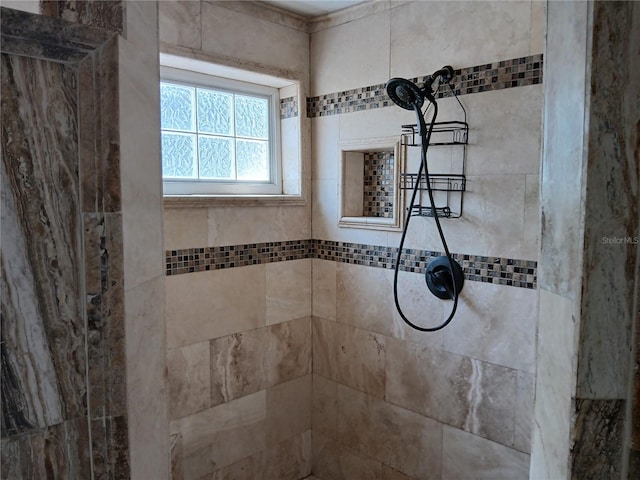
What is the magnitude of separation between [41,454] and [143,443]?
0.18 m

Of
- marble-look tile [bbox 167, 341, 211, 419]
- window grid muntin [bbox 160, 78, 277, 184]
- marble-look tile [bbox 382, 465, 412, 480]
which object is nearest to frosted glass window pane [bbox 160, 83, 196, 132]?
window grid muntin [bbox 160, 78, 277, 184]

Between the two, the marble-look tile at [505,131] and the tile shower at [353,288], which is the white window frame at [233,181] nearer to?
the tile shower at [353,288]

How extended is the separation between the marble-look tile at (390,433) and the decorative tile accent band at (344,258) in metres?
0.74

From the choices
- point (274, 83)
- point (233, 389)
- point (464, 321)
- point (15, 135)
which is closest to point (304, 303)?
point (233, 389)

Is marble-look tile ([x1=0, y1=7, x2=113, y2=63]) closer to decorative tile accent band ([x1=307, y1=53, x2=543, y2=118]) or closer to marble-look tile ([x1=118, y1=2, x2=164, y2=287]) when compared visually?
marble-look tile ([x1=118, y1=2, x2=164, y2=287])

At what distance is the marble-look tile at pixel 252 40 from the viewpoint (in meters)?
2.26

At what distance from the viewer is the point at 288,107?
8.93 feet

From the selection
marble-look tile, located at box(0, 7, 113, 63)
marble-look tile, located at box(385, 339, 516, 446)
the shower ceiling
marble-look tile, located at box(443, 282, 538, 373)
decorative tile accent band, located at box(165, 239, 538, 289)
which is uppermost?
the shower ceiling

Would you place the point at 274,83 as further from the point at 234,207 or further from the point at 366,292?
the point at 366,292

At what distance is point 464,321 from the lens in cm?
214

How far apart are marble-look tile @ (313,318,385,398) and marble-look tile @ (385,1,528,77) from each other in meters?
1.36

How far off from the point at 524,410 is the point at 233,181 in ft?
5.73

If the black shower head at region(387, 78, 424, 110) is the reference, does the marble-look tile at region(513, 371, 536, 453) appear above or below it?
below

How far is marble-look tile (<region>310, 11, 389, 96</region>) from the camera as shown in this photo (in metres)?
2.37
